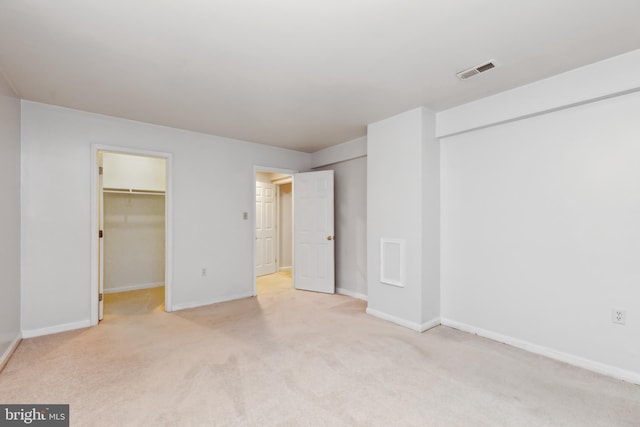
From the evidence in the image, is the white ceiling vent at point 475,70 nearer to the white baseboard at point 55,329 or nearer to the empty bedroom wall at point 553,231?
the empty bedroom wall at point 553,231

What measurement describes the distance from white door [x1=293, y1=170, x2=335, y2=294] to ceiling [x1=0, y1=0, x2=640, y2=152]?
5.89ft

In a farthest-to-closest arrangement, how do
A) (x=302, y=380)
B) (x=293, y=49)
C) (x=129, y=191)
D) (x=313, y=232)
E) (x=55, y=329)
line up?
(x=313, y=232)
(x=129, y=191)
(x=55, y=329)
(x=302, y=380)
(x=293, y=49)

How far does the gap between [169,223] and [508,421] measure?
391 cm

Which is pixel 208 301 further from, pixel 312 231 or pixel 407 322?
pixel 407 322

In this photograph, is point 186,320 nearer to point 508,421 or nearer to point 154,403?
point 154,403

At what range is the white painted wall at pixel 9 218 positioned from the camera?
251 cm

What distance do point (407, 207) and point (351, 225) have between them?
1.48 metres

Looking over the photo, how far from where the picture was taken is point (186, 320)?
11.6 ft

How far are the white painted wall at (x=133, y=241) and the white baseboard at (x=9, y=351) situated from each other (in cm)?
196

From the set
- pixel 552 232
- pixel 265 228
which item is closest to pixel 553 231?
pixel 552 232

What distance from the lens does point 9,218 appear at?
8.84 ft

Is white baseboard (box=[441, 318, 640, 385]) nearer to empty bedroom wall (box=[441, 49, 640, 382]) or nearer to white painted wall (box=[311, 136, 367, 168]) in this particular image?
empty bedroom wall (box=[441, 49, 640, 382])

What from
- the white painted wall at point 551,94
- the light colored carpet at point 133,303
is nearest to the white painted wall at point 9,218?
the light colored carpet at point 133,303

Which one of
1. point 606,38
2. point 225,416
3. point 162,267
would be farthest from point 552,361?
point 162,267
